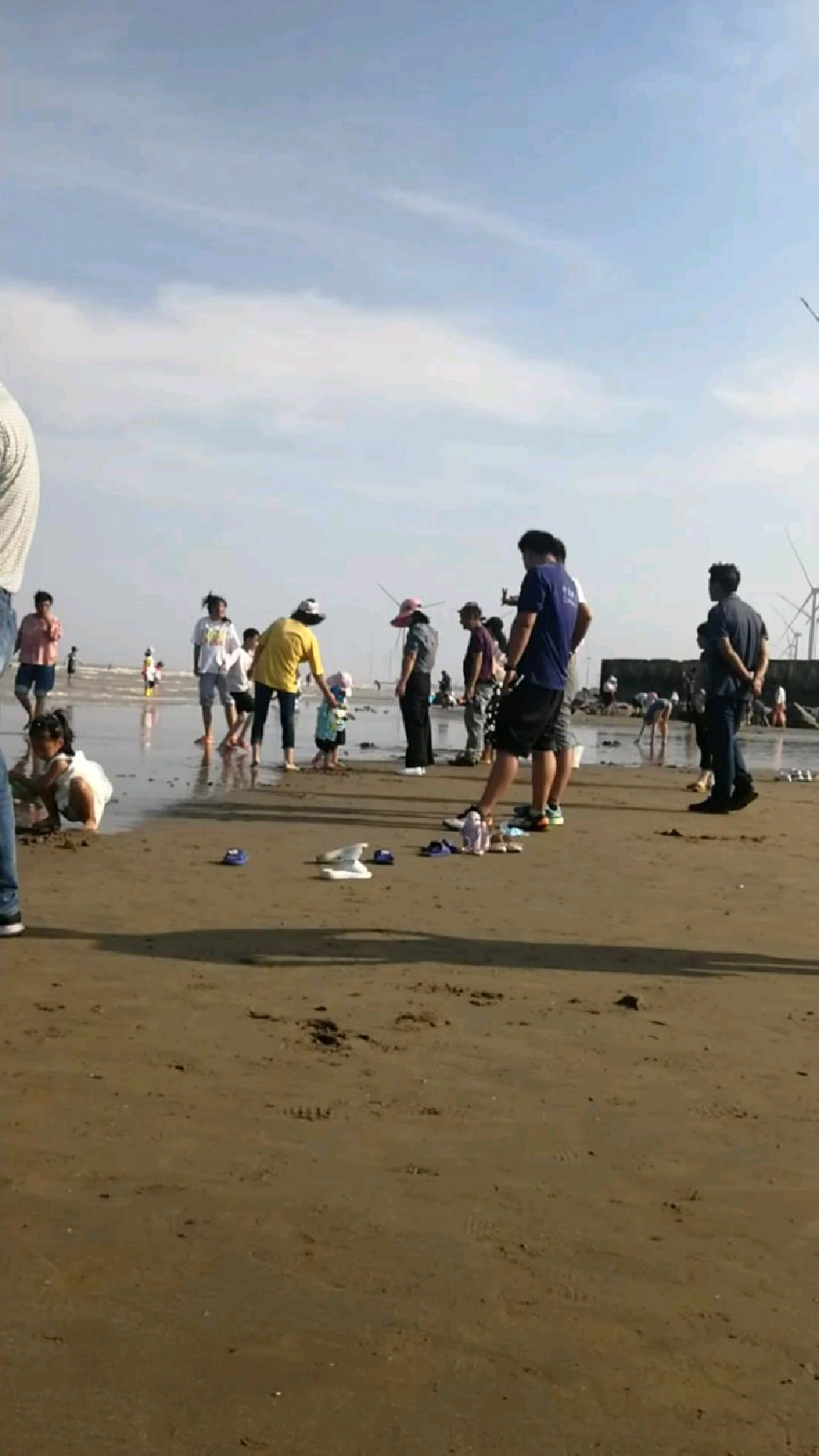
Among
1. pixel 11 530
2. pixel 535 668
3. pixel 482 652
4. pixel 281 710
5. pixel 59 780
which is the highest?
pixel 11 530

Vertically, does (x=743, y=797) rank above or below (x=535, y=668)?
below

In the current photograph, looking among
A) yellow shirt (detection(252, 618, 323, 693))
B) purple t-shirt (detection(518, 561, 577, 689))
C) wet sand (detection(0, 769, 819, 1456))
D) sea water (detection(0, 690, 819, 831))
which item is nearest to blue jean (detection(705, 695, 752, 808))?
purple t-shirt (detection(518, 561, 577, 689))

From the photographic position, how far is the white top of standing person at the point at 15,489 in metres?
5.29

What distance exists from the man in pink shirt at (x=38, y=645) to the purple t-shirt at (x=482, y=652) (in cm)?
457

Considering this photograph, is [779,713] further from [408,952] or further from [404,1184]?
[404,1184]

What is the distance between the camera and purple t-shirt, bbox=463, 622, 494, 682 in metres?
15.0

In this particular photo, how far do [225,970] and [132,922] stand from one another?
3.02 ft

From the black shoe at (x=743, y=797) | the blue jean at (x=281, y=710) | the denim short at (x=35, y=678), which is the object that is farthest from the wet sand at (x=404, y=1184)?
the denim short at (x=35, y=678)

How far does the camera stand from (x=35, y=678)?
15.9 meters

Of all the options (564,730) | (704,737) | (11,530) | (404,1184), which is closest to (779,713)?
(704,737)

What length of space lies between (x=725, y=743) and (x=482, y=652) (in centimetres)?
451

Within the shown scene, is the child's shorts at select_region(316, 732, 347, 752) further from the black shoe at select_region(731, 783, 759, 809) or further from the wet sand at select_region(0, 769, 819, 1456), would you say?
the wet sand at select_region(0, 769, 819, 1456)

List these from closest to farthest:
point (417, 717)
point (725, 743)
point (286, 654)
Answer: point (725, 743) → point (286, 654) → point (417, 717)

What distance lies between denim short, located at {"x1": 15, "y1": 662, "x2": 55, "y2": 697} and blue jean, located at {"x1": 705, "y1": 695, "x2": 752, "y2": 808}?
7.73m
